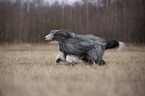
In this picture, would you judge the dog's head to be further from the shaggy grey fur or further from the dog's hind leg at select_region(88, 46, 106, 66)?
the dog's hind leg at select_region(88, 46, 106, 66)

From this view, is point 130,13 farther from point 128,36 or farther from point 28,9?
point 28,9

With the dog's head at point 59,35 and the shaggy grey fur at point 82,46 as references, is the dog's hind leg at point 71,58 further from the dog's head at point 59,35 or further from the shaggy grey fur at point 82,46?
the dog's head at point 59,35

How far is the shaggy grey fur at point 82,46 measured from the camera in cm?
352

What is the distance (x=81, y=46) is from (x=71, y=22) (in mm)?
7899

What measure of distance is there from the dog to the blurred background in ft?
17.2

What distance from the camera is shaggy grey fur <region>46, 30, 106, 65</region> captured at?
3521 mm

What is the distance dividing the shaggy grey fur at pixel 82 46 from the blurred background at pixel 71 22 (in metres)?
5.23

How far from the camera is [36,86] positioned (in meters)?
1.71

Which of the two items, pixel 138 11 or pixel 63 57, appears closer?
pixel 63 57

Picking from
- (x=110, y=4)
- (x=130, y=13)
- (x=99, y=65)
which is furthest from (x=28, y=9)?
(x=99, y=65)

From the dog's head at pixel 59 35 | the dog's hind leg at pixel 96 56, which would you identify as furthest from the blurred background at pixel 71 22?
the dog's hind leg at pixel 96 56

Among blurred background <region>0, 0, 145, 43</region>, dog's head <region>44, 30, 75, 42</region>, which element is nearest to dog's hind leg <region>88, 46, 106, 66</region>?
dog's head <region>44, 30, 75, 42</region>

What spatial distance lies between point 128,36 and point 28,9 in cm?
1026

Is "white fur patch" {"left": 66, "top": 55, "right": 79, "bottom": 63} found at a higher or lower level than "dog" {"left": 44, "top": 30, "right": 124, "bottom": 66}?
lower
